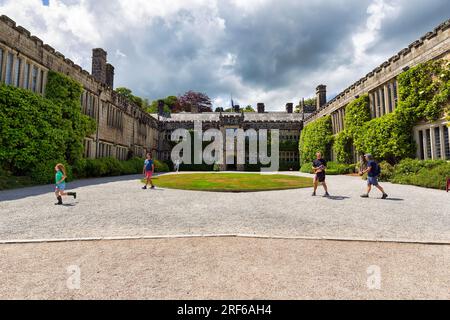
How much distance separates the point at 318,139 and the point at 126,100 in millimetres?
23266

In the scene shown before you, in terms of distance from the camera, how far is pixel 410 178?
12.6 meters

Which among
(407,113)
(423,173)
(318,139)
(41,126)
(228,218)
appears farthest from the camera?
(318,139)

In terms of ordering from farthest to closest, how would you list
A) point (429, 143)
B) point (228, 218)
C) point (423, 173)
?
point (429, 143) < point (423, 173) < point (228, 218)

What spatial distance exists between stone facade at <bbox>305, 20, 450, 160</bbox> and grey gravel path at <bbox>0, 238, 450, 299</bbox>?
532 inches

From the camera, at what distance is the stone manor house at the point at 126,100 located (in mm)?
13047

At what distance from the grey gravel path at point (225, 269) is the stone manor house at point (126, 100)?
547 inches

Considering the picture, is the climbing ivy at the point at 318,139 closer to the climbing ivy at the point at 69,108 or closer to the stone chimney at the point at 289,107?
the stone chimney at the point at 289,107

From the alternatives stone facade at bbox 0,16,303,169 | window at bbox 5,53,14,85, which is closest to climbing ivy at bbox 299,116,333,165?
stone facade at bbox 0,16,303,169

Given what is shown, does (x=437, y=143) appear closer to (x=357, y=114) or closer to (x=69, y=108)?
(x=357, y=114)

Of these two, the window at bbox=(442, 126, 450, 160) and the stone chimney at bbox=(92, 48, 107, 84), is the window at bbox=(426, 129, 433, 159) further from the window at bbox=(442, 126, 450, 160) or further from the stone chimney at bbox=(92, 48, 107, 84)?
the stone chimney at bbox=(92, 48, 107, 84)

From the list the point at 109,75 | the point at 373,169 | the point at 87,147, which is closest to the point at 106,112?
the point at 87,147

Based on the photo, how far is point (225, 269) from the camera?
292 cm

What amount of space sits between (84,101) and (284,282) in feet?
70.6
